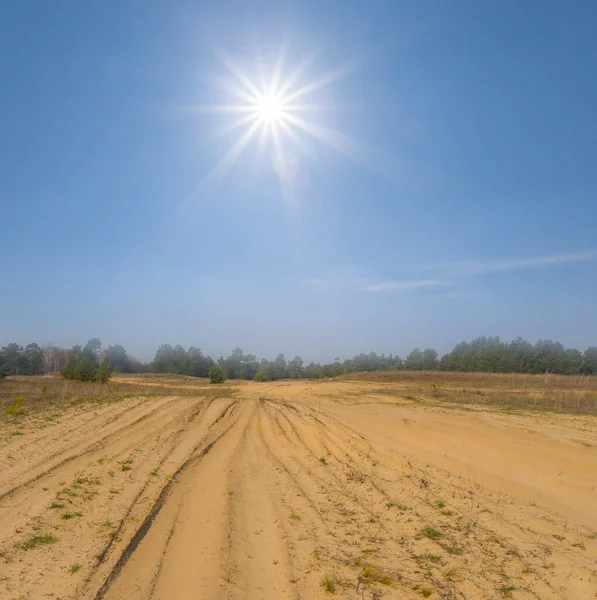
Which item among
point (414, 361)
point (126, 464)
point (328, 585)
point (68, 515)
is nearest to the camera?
point (328, 585)


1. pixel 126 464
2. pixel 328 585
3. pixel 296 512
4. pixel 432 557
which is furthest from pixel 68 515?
pixel 432 557

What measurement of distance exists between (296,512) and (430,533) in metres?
1.75

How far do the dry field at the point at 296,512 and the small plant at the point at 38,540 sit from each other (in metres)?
0.02

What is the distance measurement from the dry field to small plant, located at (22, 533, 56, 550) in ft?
0.07

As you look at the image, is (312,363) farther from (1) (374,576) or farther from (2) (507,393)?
(1) (374,576)

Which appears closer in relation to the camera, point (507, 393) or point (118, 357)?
point (507, 393)

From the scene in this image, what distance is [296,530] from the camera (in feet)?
16.5

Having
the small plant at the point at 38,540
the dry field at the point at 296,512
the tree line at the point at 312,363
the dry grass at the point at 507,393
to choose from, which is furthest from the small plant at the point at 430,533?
the tree line at the point at 312,363

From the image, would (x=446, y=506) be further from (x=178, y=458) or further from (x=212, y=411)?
(x=212, y=411)

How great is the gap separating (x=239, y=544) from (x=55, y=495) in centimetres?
316

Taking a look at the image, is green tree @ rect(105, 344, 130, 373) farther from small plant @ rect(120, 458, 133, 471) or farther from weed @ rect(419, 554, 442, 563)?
weed @ rect(419, 554, 442, 563)

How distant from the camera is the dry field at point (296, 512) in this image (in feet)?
12.9

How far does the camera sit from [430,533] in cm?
498

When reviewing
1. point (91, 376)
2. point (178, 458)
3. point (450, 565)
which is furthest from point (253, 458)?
point (91, 376)
